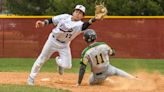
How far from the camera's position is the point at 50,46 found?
422 inches

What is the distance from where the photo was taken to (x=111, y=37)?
2205 cm

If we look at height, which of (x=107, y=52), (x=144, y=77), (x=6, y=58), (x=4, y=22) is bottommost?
(x=6, y=58)

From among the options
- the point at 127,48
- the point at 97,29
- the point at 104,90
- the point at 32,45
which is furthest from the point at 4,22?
the point at 104,90

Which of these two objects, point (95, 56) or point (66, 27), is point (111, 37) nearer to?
point (66, 27)

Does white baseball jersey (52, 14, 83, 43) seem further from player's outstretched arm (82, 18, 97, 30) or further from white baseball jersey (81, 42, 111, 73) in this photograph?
white baseball jersey (81, 42, 111, 73)

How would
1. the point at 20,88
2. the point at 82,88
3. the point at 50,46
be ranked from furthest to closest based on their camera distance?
the point at 50,46
the point at 82,88
the point at 20,88

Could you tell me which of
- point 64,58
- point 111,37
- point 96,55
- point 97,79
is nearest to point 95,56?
point 96,55

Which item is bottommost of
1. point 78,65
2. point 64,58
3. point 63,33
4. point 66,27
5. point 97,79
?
→ point 78,65

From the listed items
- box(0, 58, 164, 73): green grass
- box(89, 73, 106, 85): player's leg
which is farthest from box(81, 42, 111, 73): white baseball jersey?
box(0, 58, 164, 73): green grass

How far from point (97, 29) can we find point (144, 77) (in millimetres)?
11130

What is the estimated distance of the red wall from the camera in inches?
861

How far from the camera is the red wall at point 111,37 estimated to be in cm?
2186

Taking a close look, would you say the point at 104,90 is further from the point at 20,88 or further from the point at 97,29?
the point at 97,29

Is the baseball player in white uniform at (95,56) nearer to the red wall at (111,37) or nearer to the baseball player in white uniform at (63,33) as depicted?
the baseball player in white uniform at (63,33)
